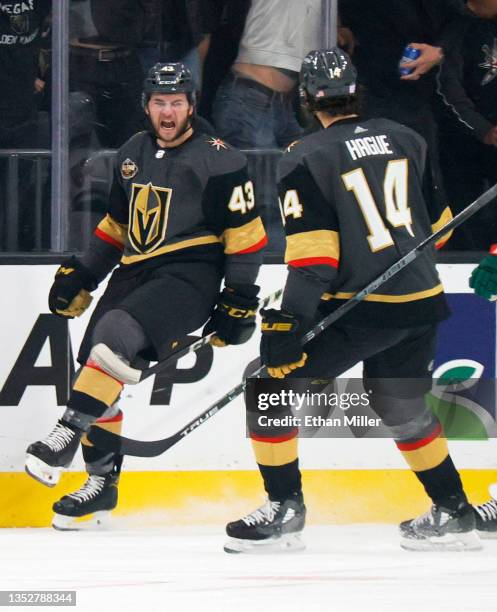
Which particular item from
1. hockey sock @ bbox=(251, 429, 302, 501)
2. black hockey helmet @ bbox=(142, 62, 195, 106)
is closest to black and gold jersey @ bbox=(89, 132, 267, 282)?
black hockey helmet @ bbox=(142, 62, 195, 106)

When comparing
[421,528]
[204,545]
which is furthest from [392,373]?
[204,545]

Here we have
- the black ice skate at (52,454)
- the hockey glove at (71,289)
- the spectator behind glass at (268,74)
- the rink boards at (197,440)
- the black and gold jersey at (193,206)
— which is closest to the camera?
the black ice skate at (52,454)

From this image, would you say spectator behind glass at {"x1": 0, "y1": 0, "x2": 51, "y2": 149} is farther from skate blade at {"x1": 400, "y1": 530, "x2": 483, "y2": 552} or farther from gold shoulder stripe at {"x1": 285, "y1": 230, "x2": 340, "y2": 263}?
skate blade at {"x1": 400, "y1": 530, "x2": 483, "y2": 552}

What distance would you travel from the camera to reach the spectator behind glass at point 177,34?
5.00 m

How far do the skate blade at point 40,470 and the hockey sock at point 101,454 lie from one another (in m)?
0.34

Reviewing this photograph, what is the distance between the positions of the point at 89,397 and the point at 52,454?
192 mm

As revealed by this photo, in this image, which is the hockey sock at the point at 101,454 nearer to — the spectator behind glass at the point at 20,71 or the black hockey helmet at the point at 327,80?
the spectator behind glass at the point at 20,71

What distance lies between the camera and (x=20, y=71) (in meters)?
4.99

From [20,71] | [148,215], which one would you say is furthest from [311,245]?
[20,71]

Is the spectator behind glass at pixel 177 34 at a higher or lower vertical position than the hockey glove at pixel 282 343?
higher

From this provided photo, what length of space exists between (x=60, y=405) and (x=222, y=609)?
1463 mm

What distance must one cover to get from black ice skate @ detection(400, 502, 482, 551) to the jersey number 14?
73 cm

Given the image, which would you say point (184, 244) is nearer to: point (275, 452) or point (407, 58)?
point (275, 452)

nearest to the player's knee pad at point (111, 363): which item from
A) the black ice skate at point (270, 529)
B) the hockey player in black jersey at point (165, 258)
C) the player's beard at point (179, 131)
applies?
the hockey player in black jersey at point (165, 258)
